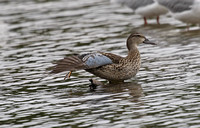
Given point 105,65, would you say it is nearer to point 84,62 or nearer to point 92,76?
point 84,62

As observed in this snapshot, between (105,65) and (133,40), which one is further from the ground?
(133,40)

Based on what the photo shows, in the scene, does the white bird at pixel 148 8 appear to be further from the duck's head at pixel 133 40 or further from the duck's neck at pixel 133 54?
the duck's neck at pixel 133 54

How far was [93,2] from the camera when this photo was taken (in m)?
22.3

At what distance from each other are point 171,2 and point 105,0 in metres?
6.69

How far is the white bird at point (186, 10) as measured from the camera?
15.5 metres

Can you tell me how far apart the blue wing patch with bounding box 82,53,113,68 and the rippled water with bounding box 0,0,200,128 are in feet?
1.43

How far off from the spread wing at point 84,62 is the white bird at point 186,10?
19.1ft

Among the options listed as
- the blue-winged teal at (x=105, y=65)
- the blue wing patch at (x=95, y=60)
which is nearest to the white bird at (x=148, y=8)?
the blue-winged teal at (x=105, y=65)

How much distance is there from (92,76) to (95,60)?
3.81 ft

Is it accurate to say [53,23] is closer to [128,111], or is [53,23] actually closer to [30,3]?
[30,3]

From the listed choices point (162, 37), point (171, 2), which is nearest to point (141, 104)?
point (162, 37)

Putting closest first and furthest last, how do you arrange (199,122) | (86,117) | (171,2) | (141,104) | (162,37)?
1. (199,122)
2. (86,117)
3. (141,104)
4. (162,37)
5. (171,2)

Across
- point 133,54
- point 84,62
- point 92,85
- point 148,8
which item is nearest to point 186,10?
point 148,8

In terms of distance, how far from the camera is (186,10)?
15758 mm
